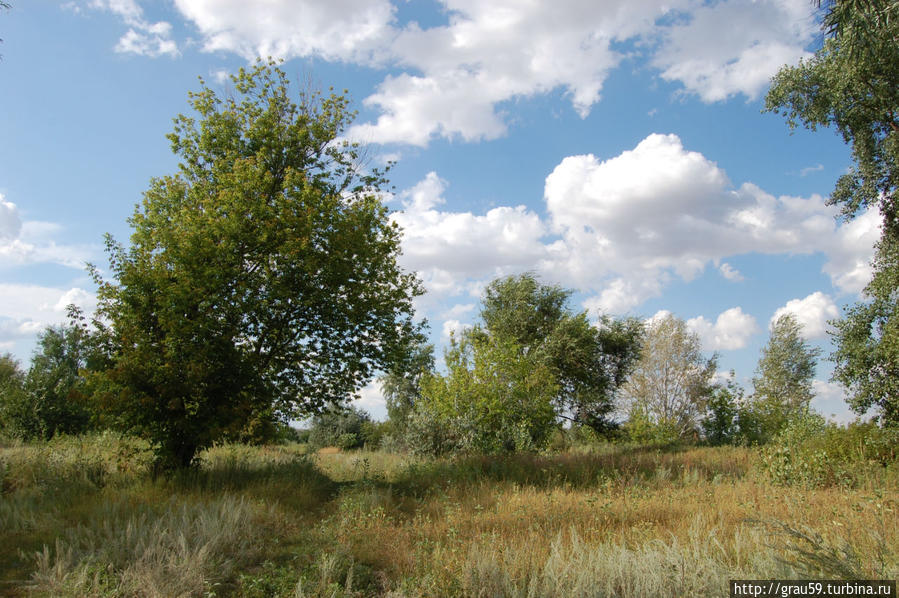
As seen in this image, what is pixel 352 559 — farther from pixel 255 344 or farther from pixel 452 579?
pixel 255 344

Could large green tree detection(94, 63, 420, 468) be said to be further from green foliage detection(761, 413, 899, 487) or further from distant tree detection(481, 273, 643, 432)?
distant tree detection(481, 273, 643, 432)

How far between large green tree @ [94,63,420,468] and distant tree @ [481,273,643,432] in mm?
17398

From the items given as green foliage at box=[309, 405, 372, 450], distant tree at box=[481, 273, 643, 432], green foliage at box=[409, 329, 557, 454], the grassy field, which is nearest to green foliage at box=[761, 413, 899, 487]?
the grassy field

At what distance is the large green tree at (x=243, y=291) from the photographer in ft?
36.3

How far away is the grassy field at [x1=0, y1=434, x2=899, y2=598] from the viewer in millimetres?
5016

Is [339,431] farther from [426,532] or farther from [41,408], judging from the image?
[426,532]

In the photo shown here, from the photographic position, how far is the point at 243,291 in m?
12.1

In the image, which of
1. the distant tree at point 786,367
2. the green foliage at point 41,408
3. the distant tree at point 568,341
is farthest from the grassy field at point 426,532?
the distant tree at point 786,367

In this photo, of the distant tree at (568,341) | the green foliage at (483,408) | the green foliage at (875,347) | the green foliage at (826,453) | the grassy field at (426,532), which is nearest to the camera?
the grassy field at (426,532)

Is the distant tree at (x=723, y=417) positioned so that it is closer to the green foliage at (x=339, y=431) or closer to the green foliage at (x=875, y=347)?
the green foliage at (x=875, y=347)

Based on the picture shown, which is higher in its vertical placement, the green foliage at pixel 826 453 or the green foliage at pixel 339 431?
the green foliage at pixel 826 453

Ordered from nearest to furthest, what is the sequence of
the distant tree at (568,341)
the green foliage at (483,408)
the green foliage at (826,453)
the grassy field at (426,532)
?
the grassy field at (426,532), the green foliage at (826,453), the green foliage at (483,408), the distant tree at (568,341)

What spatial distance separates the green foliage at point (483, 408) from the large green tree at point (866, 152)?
9.83 meters

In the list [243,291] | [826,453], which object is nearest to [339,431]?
[243,291]
